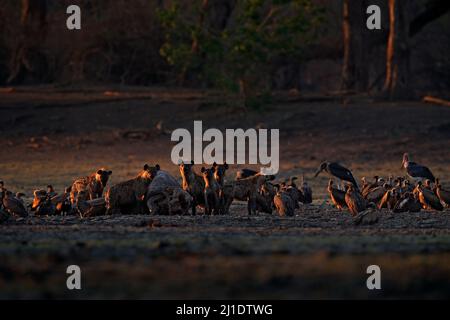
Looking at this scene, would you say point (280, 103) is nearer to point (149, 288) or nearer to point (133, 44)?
point (133, 44)

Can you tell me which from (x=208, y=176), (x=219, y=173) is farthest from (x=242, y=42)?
(x=208, y=176)

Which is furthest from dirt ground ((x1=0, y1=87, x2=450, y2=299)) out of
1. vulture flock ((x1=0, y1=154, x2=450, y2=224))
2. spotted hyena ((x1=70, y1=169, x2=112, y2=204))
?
spotted hyena ((x1=70, y1=169, x2=112, y2=204))

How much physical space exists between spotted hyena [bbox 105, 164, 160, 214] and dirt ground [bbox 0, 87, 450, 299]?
835 millimetres

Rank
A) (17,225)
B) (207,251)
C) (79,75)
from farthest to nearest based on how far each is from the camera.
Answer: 1. (79,75)
2. (17,225)
3. (207,251)

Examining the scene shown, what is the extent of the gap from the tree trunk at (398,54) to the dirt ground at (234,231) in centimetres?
102

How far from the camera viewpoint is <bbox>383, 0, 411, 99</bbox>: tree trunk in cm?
3022

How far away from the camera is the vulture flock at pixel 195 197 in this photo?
16781 millimetres

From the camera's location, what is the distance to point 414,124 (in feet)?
93.4

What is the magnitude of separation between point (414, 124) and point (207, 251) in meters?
17.1

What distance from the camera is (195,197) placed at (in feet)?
57.0

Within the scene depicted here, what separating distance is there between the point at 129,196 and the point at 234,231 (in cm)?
327

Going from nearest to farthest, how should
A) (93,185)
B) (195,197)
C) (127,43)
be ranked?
(195,197) → (93,185) → (127,43)

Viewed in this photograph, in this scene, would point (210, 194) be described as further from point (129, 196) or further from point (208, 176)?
point (129, 196)
